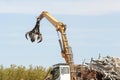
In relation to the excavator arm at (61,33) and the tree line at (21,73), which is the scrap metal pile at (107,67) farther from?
the tree line at (21,73)

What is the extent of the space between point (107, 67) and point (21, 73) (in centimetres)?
3582

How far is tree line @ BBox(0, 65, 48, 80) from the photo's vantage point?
220 ft

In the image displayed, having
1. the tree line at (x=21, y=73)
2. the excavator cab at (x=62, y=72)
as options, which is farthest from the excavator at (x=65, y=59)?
the tree line at (x=21, y=73)

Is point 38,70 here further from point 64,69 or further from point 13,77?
point 64,69

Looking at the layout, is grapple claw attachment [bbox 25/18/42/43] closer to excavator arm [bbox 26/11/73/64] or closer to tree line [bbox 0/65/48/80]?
excavator arm [bbox 26/11/73/64]

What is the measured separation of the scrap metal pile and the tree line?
3235 centimetres

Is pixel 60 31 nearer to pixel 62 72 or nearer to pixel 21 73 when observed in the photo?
pixel 62 72

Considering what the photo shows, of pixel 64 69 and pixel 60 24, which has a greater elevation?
pixel 60 24

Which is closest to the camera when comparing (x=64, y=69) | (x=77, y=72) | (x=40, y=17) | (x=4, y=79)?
(x=64, y=69)

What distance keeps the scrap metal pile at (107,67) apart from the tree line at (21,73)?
32354 mm

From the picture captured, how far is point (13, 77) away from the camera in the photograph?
6731 centimetres

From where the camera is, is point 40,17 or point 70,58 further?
point 40,17

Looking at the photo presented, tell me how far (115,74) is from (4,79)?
35.2 metres

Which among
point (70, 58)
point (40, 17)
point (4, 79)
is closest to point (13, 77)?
point (4, 79)
